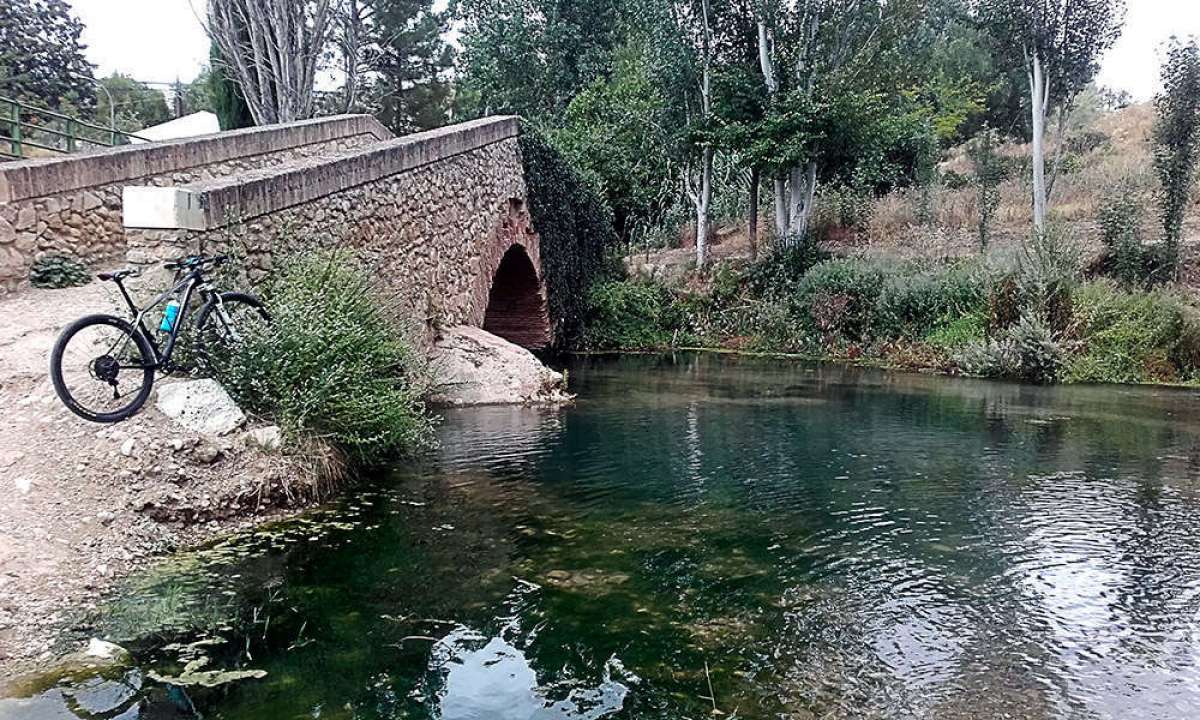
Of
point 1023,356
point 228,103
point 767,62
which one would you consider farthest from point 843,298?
point 228,103

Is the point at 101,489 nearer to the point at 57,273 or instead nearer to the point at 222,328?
the point at 222,328

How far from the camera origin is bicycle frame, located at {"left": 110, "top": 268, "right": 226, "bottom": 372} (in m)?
5.86

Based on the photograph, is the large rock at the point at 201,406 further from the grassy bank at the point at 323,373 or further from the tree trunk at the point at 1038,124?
the tree trunk at the point at 1038,124

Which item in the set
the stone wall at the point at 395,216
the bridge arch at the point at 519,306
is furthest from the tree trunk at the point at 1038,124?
the stone wall at the point at 395,216

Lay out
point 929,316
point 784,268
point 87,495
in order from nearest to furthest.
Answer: point 87,495 → point 929,316 → point 784,268

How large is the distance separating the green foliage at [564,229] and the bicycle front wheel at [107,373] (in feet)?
39.2

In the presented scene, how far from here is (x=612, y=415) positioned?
11.4 m

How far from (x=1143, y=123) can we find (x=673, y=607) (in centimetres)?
3274

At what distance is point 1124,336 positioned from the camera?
16.1 m

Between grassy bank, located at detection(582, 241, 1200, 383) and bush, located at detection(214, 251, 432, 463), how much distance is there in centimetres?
1257

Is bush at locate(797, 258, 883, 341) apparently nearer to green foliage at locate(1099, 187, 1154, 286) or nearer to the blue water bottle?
green foliage at locate(1099, 187, 1154, 286)

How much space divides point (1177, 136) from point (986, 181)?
5.53 m

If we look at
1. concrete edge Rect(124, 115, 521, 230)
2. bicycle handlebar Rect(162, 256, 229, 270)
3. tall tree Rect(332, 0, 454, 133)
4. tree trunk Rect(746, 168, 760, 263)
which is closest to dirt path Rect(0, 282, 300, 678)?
bicycle handlebar Rect(162, 256, 229, 270)

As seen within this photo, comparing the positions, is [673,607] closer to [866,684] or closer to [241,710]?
[866,684]
